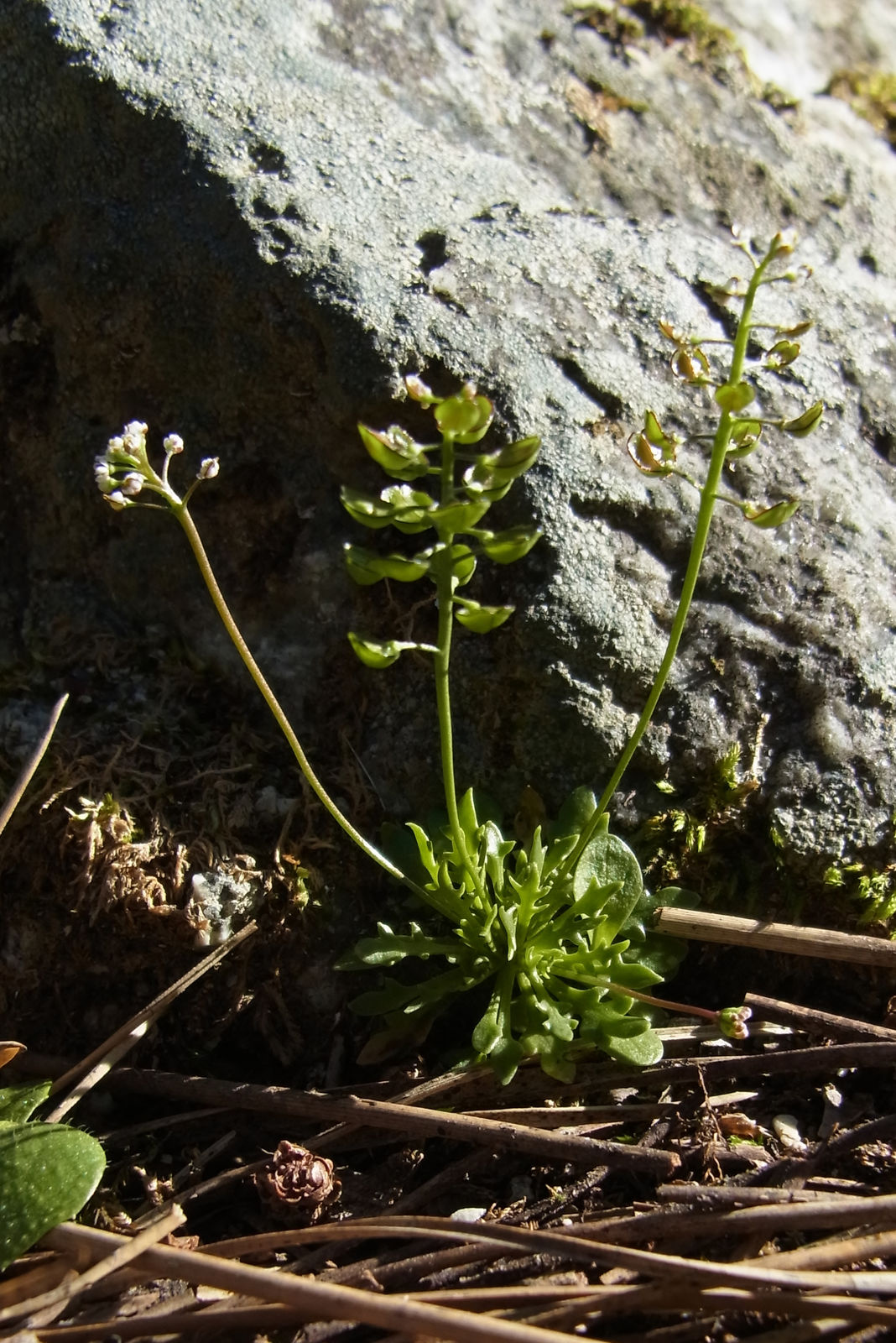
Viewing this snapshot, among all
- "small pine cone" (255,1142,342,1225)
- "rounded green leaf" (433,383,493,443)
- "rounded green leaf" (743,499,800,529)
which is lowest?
"small pine cone" (255,1142,342,1225)

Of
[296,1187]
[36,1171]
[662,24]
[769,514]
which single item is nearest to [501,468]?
[769,514]

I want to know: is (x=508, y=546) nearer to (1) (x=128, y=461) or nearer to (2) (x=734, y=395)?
(2) (x=734, y=395)

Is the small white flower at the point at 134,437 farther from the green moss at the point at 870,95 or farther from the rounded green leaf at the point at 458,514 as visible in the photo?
the green moss at the point at 870,95

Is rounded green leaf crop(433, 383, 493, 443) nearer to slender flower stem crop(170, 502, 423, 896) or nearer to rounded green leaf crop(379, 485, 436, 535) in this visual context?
rounded green leaf crop(379, 485, 436, 535)

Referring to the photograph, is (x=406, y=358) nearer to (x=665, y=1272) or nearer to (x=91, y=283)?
(x=91, y=283)

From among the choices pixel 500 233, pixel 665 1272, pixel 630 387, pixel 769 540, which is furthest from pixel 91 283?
pixel 665 1272

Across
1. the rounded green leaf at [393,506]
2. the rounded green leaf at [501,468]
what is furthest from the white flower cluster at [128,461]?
the rounded green leaf at [501,468]

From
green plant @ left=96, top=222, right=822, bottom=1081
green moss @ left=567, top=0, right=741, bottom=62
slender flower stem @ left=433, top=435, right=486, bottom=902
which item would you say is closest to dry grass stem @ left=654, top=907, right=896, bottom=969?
green plant @ left=96, top=222, right=822, bottom=1081
